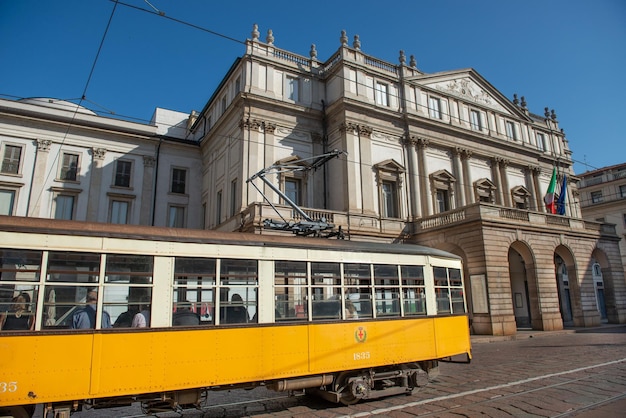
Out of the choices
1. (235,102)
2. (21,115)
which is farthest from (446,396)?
(21,115)

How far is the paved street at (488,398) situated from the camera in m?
7.05

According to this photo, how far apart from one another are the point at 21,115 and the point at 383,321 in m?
28.5

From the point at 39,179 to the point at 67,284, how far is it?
25.7 m

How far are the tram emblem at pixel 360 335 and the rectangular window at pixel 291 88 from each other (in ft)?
65.1

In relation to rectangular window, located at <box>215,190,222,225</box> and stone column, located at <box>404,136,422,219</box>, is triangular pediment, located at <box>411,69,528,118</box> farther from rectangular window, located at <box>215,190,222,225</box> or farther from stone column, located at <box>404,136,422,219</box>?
rectangular window, located at <box>215,190,222,225</box>

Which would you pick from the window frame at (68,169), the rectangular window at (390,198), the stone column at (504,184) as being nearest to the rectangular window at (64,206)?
the window frame at (68,169)

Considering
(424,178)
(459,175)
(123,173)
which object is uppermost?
(123,173)

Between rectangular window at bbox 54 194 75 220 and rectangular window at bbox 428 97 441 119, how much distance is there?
78.9 feet

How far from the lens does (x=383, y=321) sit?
827cm

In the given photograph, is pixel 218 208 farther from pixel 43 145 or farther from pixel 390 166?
pixel 43 145

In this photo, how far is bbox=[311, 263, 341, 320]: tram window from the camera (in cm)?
764

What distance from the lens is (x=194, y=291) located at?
6.65 meters

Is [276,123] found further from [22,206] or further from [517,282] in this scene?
[517,282]

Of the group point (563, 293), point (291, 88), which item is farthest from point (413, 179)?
point (563, 293)
